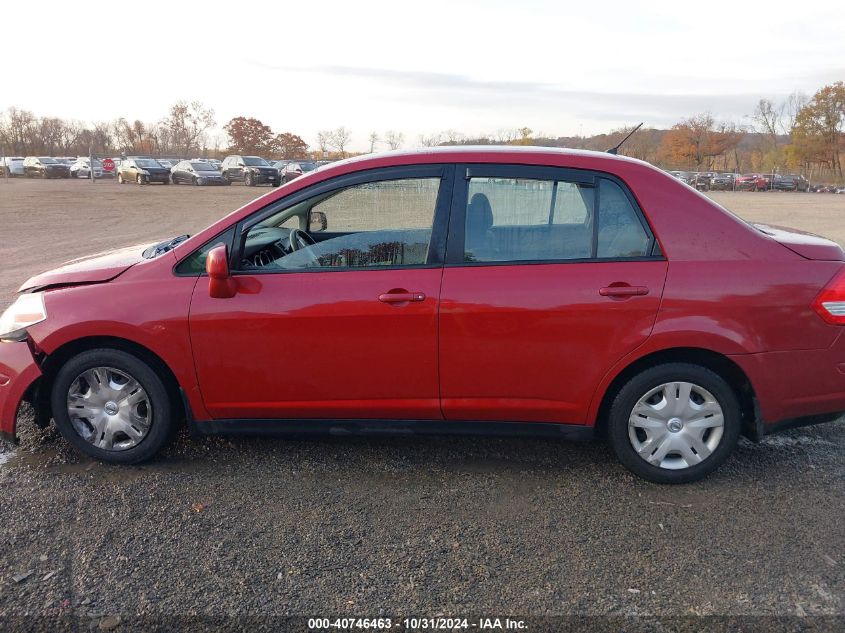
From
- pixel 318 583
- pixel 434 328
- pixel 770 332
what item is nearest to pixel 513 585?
pixel 318 583

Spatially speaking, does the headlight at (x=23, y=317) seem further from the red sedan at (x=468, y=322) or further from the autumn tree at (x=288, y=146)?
the autumn tree at (x=288, y=146)

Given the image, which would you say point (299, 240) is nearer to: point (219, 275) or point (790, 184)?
point (219, 275)

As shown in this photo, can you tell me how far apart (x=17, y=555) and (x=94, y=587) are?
19.7 inches

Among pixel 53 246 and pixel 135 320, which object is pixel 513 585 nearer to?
pixel 135 320

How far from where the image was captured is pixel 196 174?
130 feet

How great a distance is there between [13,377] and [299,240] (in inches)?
67.3

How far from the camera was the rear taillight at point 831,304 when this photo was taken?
3.39m

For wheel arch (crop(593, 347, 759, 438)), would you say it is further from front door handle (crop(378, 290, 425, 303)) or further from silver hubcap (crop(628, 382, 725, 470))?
front door handle (crop(378, 290, 425, 303))

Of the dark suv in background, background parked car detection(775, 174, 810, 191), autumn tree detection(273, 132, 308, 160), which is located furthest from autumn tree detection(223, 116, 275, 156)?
background parked car detection(775, 174, 810, 191)

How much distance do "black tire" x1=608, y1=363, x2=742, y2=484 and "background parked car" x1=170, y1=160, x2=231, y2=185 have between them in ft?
129

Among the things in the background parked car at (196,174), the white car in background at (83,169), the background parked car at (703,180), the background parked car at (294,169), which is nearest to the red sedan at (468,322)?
the background parked car at (294,169)

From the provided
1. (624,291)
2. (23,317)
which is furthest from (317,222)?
(624,291)

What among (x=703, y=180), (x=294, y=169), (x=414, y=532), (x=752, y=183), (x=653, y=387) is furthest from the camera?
(x=703, y=180)

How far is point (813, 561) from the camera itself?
2928 mm
